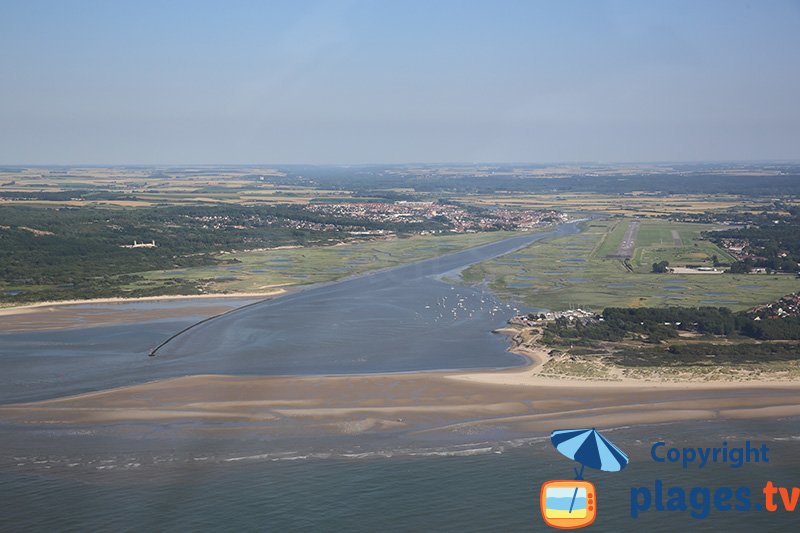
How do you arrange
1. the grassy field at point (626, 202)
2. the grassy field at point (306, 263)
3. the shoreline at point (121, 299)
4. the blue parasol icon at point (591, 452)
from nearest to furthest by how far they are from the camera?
the blue parasol icon at point (591, 452) → the shoreline at point (121, 299) → the grassy field at point (306, 263) → the grassy field at point (626, 202)

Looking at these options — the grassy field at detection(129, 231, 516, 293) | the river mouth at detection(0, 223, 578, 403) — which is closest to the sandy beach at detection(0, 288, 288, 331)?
the river mouth at detection(0, 223, 578, 403)

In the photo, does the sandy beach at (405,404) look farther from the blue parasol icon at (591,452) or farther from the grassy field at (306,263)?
the grassy field at (306,263)

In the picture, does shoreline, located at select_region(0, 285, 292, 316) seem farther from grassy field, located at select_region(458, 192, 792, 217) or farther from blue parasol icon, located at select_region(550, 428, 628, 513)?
grassy field, located at select_region(458, 192, 792, 217)

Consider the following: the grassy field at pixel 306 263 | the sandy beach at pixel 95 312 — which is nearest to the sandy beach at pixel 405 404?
the sandy beach at pixel 95 312

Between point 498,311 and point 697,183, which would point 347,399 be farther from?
point 697,183

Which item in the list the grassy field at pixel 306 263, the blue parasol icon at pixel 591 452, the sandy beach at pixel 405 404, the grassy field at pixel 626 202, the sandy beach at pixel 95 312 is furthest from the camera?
the grassy field at pixel 626 202
